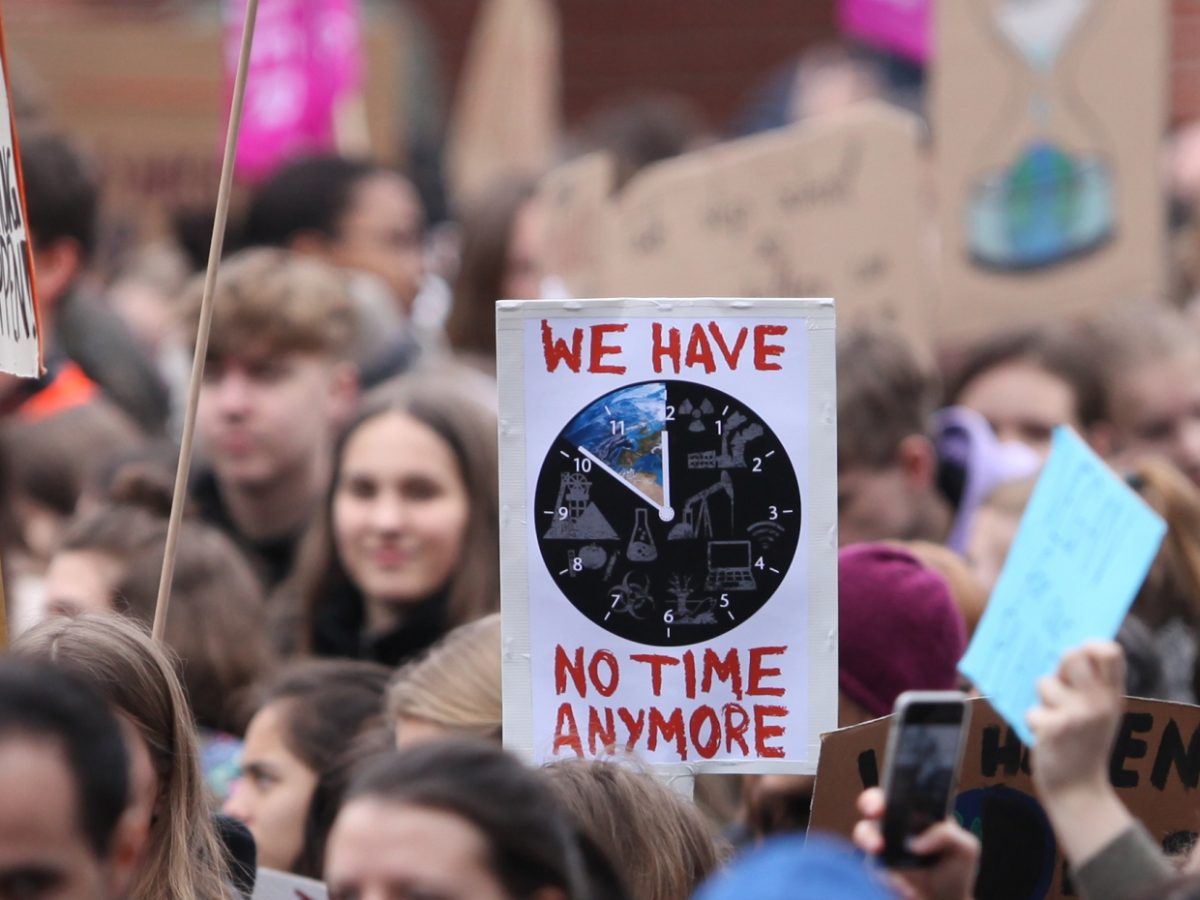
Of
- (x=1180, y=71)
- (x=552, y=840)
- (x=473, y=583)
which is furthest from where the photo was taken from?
(x=1180, y=71)

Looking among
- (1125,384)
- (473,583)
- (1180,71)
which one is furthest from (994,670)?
(1180,71)

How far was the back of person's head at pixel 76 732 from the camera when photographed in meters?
1.89

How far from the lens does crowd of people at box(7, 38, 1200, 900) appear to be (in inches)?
75.4

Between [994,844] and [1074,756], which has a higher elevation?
[1074,756]

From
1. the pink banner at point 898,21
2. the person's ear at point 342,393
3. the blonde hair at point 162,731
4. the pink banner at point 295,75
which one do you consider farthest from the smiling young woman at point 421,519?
the pink banner at point 898,21

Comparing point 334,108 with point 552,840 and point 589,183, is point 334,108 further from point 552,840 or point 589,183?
point 552,840

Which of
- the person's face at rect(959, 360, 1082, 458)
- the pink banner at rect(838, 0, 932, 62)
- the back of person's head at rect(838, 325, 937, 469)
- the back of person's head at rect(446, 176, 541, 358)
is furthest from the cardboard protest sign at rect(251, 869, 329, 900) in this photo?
the pink banner at rect(838, 0, 932, 62)

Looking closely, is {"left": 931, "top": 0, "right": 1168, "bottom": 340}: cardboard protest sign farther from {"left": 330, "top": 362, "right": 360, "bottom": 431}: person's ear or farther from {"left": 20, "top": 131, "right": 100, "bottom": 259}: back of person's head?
{"left": 20, "top": 131, "right": 100, "bottom": 259}: back of person's head

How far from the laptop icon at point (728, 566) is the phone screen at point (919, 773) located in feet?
2.20

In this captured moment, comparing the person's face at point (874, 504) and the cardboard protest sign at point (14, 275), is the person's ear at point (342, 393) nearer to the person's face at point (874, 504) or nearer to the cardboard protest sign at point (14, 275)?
the person's face at point (874, 504)

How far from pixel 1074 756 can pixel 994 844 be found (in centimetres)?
30

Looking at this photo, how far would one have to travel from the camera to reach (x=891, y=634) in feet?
9.89

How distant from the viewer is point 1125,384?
5152 mm

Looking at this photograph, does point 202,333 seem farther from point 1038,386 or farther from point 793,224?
point 1038,386
